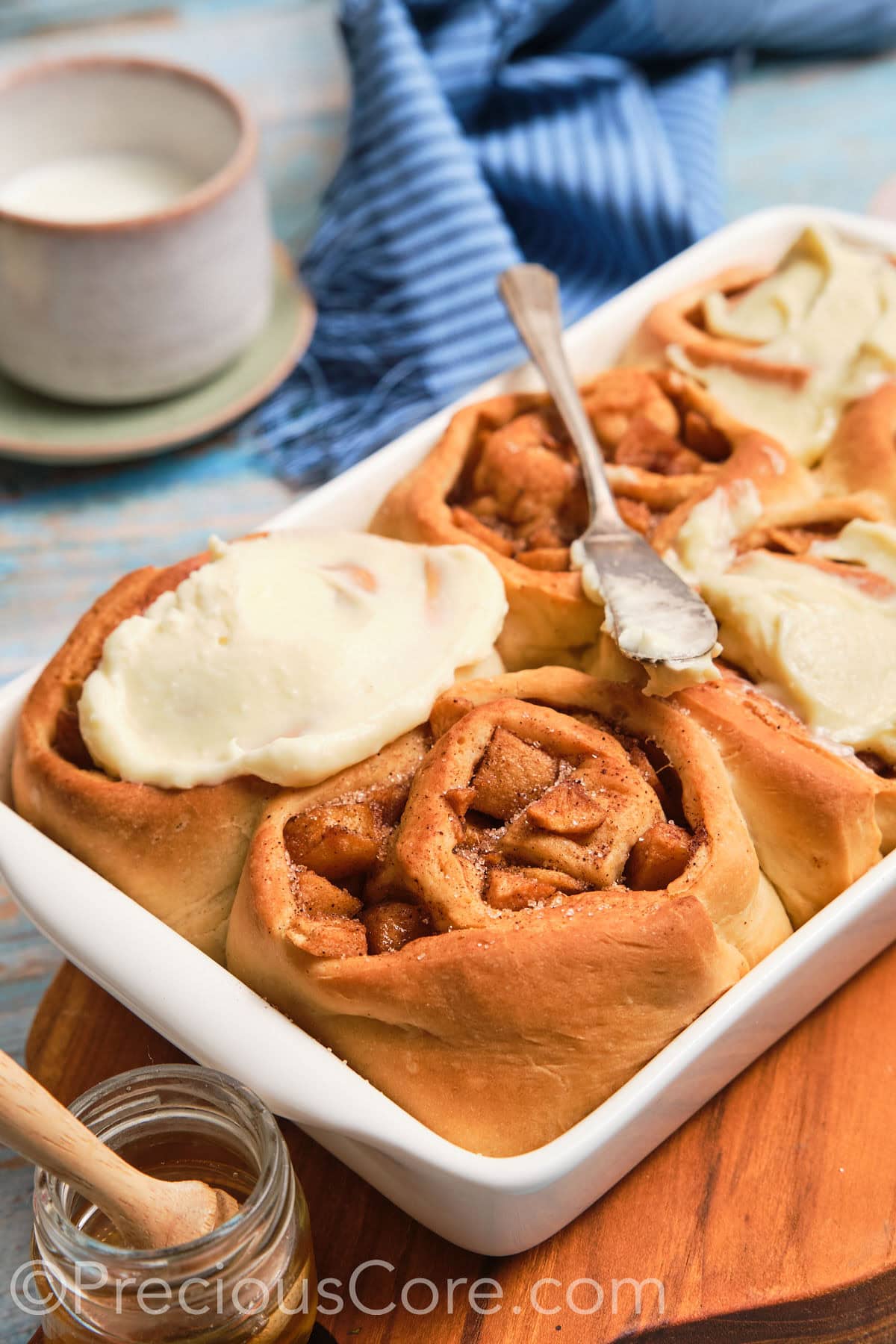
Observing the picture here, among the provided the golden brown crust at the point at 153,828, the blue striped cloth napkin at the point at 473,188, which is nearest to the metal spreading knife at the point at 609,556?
the golden brown crust at the point at 153,828

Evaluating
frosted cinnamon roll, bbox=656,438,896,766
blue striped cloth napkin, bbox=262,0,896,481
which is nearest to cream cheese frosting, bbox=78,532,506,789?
frosted cinnamon roll, bbox=656,438,896,766

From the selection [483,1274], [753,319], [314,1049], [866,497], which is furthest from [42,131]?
[483,1274]

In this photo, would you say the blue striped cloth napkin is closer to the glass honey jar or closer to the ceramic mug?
the ceramic mug

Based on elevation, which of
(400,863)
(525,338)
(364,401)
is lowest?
(364,401)

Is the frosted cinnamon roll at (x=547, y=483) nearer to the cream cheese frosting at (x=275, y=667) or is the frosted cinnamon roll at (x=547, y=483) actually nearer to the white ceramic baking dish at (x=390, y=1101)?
the cream cheese frosting at (x=275, y=667)

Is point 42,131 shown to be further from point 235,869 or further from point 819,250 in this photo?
point 235,869

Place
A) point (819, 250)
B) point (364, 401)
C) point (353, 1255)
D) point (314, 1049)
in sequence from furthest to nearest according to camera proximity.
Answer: point (364, 401)
point (819, 250)
point (353, 1255)
point (314, 1049)
